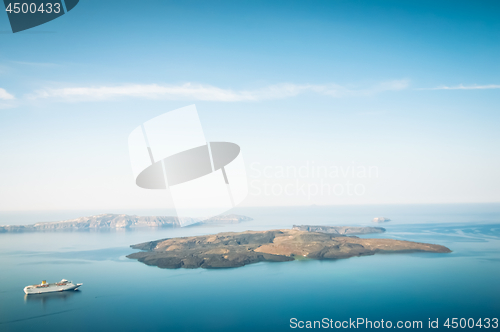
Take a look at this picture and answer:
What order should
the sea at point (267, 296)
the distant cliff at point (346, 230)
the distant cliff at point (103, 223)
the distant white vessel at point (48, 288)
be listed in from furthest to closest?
1. the distant cliff at point (103, 223)
2. the distant cliff at point (346, 230)
3. the distant white vessel at point (48, 288)
4. the sea at point (267, 296)

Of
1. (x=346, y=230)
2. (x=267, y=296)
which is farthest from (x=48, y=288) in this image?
(x=346, y=230)

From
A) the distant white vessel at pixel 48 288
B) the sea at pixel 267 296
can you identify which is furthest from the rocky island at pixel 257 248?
the distant white vessel at pixel 48 288

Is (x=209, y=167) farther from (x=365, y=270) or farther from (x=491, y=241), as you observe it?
(x=491, y=241)

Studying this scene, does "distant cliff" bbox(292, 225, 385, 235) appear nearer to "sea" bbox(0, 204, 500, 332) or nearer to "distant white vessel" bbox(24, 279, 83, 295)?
"sea" bbox(0, 204, 500, 332)

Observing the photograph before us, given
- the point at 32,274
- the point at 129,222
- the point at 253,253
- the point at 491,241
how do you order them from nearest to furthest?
the point at 32,274, the point at 253,253, the point at 491,241, the point at 129,222

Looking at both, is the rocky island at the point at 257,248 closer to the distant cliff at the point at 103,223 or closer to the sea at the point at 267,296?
the sea at the point at 267,296

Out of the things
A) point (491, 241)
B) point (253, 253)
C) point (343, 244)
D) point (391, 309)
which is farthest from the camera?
point (491, 241)

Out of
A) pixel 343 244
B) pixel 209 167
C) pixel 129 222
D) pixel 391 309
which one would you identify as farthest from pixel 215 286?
pixel 129 222

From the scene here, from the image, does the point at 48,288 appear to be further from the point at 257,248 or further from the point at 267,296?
the point at 257,248
